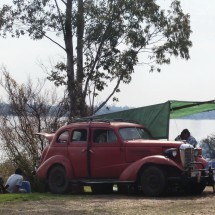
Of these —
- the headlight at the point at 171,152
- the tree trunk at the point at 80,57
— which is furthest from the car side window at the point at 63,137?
the tree trunk at the point at 80,57

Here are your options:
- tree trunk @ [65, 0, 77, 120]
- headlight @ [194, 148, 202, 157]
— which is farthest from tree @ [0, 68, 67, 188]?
headlight @ [194, 148, 202, 157]

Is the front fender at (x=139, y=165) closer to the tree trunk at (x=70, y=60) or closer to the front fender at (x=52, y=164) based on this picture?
the front fender at (x=52, y=164)

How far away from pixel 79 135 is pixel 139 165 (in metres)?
2.16

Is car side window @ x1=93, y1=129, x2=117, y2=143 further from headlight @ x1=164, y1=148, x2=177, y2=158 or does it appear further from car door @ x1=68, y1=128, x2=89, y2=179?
headlight @ x1=164, y1=148, x2=177, y2=158

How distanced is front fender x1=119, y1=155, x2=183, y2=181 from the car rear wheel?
177 centimetres

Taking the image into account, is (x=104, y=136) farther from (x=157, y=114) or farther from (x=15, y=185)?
(x=15, y=185)

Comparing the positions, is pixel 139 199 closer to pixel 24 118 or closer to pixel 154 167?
pixel 154 167

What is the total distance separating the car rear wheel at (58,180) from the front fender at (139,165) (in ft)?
5.80

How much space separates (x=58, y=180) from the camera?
15.7 m

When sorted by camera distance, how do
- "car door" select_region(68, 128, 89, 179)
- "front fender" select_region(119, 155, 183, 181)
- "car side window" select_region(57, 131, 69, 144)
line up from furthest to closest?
"car side window" select_region(57, 131, 69, 144) < "car door" select_region(68, 128, 89, 179) < "front fender" select_region(119, 155, 183, 181)

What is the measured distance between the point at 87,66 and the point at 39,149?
4828 mm

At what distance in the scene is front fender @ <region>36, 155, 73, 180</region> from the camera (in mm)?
15391

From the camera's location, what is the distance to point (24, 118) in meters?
25.0

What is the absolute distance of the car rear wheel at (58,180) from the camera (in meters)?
15.5
